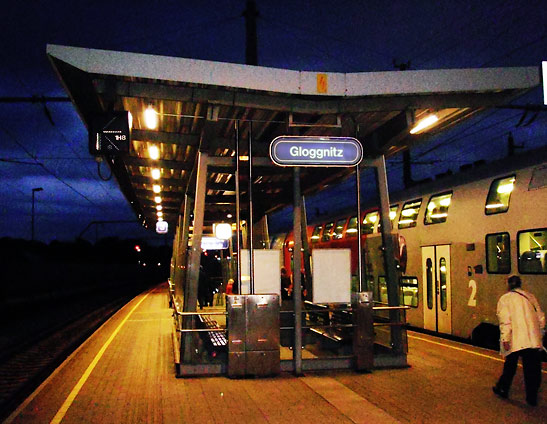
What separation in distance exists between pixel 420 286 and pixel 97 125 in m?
9.27

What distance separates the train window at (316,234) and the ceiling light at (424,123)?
12184 millimetres

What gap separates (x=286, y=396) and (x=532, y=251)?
5.32m

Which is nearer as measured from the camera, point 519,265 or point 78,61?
point 78,61

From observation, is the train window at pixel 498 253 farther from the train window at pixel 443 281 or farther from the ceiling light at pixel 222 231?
the ceiling light at pixel 222 231

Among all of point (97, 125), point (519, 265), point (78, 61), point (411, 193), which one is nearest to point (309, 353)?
point (519, 265)

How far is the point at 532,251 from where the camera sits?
1097 cm

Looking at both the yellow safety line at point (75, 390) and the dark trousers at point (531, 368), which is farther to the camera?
the dark trousers at point (531, 368)

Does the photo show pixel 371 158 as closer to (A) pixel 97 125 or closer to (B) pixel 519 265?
(B) pixel 519 265

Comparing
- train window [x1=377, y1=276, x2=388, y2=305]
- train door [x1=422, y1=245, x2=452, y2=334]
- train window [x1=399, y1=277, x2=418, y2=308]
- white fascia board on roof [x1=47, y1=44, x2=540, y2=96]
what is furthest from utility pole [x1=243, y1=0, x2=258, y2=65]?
white fascia board on roof [x1=47, y1=44, x2=540, y2=96]

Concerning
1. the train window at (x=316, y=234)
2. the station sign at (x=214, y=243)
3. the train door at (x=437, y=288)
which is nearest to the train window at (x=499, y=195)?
the train door at (x=437, y=288)

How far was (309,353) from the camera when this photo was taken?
516 inches

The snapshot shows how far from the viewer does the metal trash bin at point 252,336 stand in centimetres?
963

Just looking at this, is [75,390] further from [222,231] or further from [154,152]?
[222,231]

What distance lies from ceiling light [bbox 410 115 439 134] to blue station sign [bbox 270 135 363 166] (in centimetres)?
110
